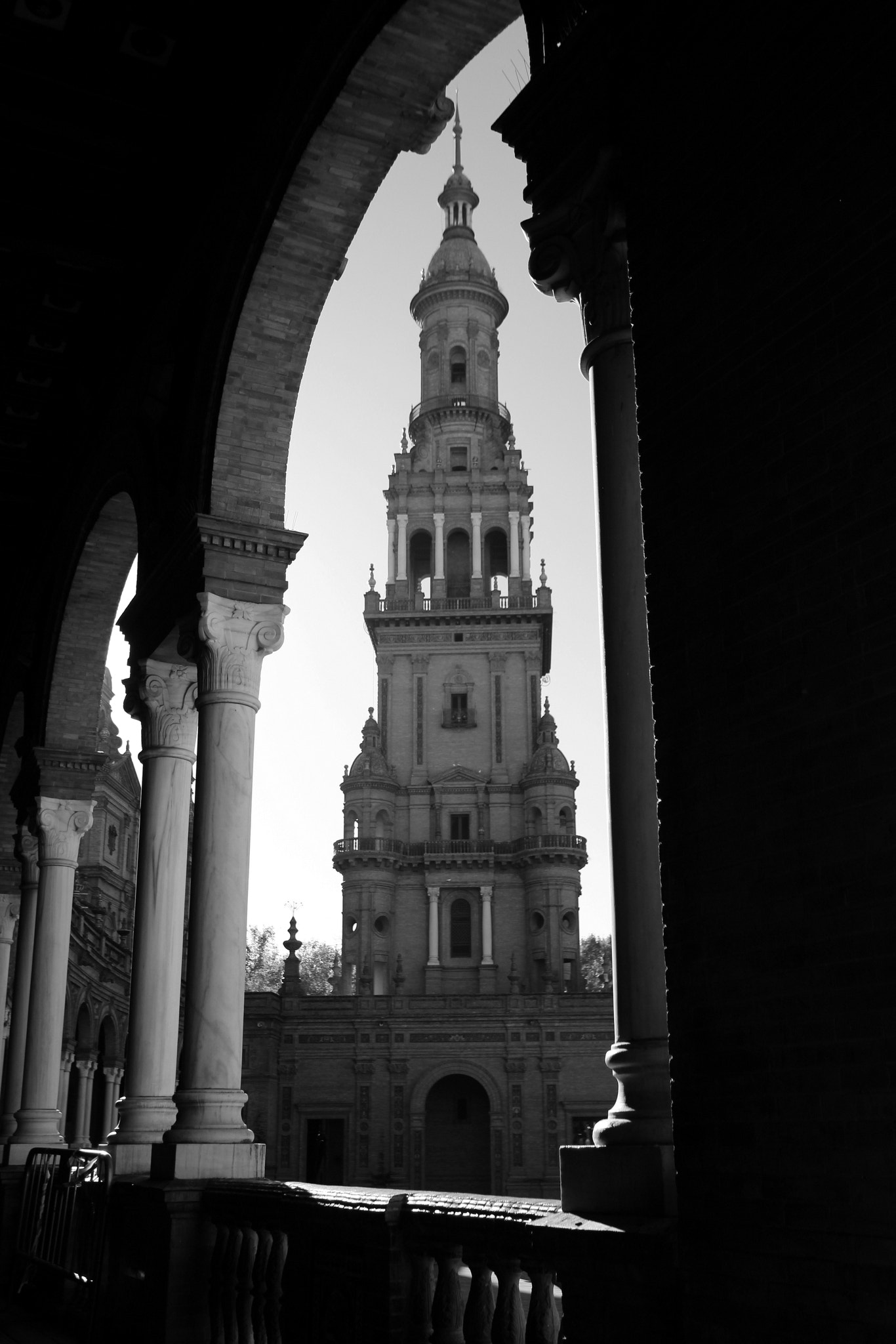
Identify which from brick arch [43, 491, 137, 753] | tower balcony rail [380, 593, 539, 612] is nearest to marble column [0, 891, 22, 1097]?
brick arch [43, 491, 137, 753]

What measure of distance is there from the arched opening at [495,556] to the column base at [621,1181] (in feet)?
207

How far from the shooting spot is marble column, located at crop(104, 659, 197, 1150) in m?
9.71

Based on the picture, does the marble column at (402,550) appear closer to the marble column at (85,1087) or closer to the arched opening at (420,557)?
the arched opening at (420,557)

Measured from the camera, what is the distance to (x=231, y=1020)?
8609 millimetres

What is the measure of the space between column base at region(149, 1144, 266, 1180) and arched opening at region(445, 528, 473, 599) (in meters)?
60.5

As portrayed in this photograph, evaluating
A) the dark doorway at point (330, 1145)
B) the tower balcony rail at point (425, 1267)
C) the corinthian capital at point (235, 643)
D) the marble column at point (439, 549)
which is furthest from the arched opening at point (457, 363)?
the tower balcony rail at point (425, 1267)

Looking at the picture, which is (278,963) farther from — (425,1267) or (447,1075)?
(425,1267)

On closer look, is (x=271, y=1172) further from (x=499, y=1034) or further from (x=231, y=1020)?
(x=231, y=1020)

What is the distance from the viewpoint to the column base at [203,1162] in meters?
8.02

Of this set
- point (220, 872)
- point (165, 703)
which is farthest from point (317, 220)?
point (220, 872)

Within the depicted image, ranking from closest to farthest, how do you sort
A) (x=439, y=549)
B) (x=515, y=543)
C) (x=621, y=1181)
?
(x=621, y=1181), (x=515, y=543), (x=439, y=549)

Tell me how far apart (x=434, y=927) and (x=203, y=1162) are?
54.3 meters

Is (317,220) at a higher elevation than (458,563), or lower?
lower

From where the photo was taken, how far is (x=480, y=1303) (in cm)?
523
